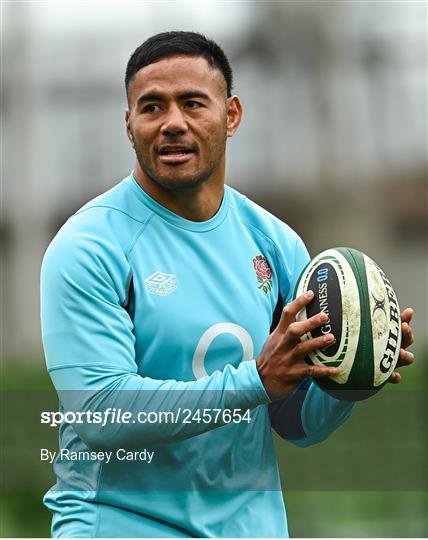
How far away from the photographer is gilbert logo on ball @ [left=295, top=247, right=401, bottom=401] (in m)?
3.78

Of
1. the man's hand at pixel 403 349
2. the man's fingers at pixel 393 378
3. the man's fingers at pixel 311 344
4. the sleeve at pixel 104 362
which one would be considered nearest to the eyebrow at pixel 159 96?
the sleeve at pixel 104 362

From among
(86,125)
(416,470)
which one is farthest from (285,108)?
(416,470)

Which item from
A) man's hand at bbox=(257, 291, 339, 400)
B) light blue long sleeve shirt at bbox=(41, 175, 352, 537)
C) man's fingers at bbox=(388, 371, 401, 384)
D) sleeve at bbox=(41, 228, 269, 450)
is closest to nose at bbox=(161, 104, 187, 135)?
light blue long sleeve shirt at bbox=(41, 175, 352, 537)

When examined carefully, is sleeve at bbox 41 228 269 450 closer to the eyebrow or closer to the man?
the man

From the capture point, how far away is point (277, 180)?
27.7m

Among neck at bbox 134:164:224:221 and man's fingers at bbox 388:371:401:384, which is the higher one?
neck at bbox 134:164:224:221

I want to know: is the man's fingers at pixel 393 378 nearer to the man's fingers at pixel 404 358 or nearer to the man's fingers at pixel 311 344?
the man's fingers at pixel 404 358

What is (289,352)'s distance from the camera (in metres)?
3.61

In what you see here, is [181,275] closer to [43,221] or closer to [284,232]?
[284,232]

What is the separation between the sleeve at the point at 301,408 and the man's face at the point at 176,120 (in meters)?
0.53

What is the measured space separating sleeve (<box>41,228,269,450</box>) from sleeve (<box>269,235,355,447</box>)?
51 cm

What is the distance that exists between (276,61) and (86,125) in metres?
4.84

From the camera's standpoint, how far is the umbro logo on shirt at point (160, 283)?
3.88 meters

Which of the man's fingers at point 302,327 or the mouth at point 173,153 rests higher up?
the mouth at point 173,153
